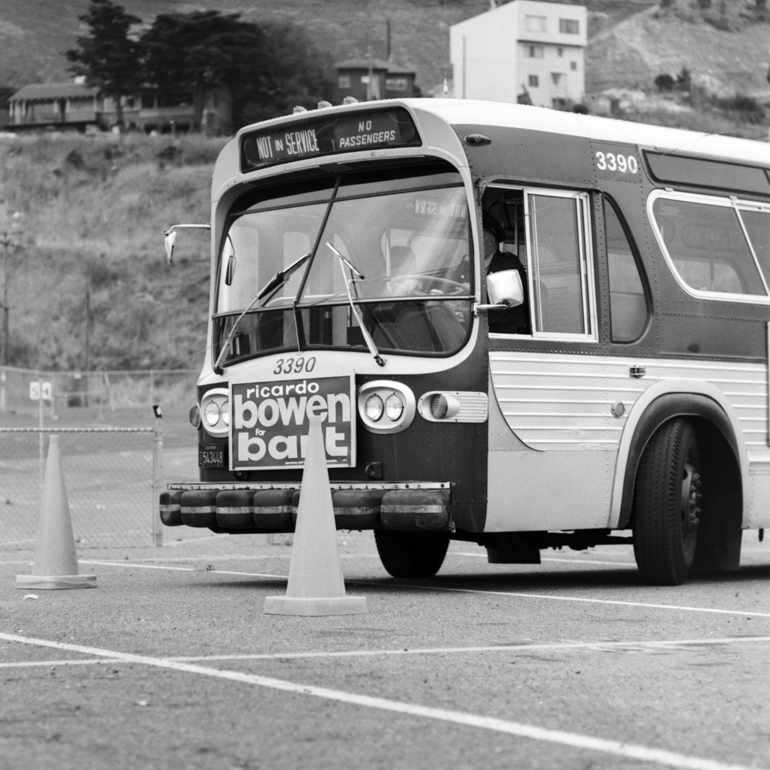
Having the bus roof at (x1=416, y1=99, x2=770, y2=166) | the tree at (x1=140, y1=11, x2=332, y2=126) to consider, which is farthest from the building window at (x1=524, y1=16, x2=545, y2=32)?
the bus roof at (x1=416, y1=99, x2=770, y2=166)

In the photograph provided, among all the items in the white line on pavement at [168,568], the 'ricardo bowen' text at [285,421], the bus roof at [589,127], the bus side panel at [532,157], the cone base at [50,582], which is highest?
the bus roof at [589,127]

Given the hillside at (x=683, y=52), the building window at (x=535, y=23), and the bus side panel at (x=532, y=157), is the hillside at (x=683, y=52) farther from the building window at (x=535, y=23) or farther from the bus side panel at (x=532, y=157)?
the bus side panel at (x=532, y=157)

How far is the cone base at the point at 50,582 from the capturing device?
10.6 m

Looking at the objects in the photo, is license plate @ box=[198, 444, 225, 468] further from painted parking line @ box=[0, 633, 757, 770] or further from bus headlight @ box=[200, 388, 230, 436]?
painted parking line @ box=[0, 633, 757, 770]

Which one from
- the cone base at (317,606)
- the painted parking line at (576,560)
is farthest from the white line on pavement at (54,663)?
the painted parking line at (576,560)

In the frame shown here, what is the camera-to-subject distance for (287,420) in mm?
10602

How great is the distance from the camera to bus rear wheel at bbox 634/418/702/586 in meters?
10.9

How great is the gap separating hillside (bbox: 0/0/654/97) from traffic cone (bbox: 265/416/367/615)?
120 m

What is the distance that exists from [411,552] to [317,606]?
3533 millimetres

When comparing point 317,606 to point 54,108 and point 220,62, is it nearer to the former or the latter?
point 220,62

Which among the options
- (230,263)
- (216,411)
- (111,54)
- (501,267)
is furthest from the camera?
(111,54)

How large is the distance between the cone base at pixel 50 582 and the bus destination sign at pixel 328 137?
301 centimetres

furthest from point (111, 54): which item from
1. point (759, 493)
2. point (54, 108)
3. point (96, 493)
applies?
point (759, 493)

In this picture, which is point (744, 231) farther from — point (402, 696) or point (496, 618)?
point (402, 696)
